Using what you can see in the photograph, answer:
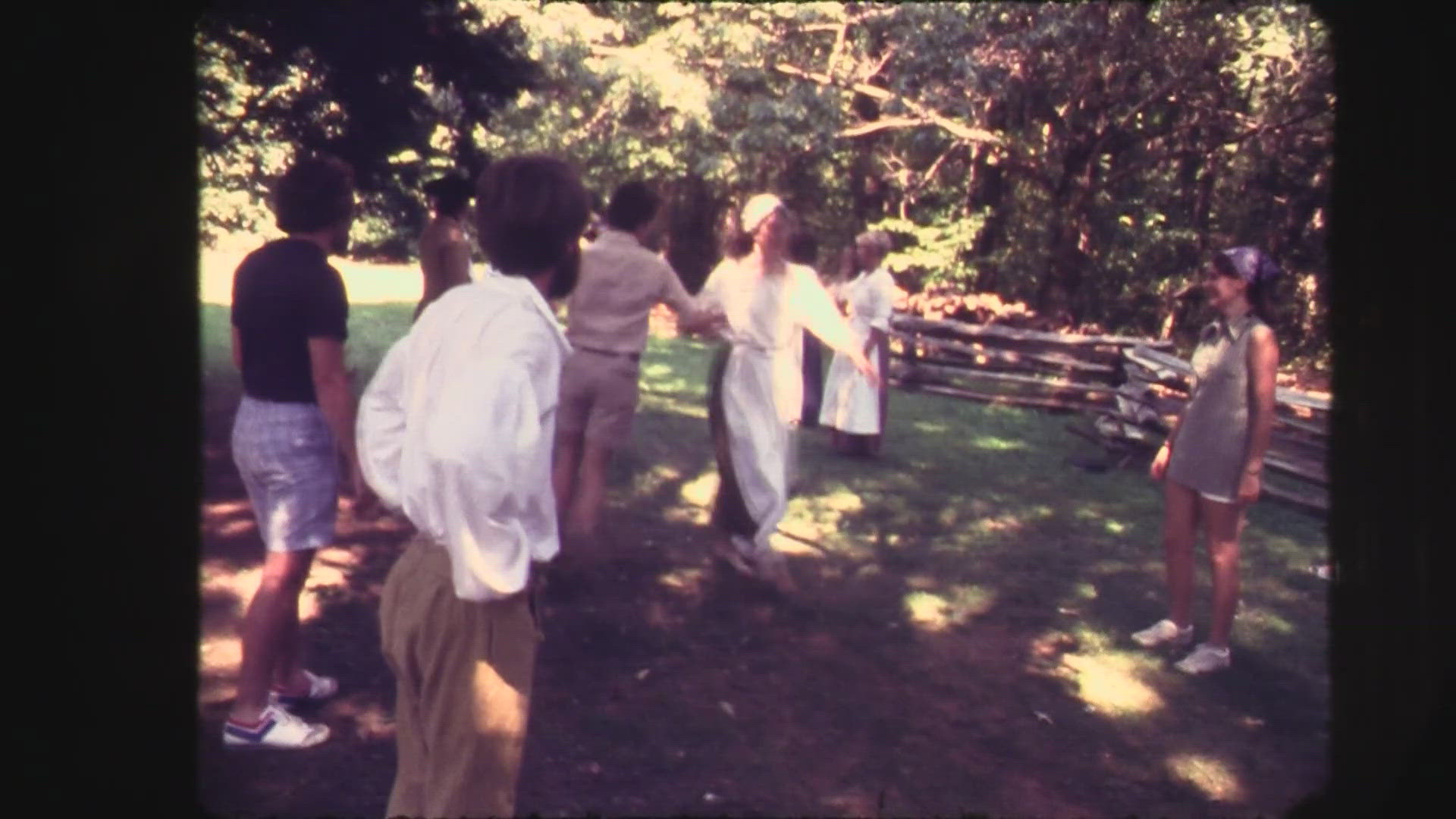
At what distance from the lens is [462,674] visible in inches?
121

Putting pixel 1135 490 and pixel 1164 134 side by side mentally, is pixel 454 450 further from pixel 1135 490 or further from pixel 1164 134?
pixel 1164 134

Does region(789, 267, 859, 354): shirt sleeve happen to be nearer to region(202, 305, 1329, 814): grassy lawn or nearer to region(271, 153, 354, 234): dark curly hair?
Result: region(202, 305, 1329, 814): grassy lawn

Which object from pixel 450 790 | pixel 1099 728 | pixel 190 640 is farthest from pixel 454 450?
pixel 1099 728

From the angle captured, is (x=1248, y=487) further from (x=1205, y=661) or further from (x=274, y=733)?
(x=274, y=733)

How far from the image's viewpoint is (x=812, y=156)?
22859 mm

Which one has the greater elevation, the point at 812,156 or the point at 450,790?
the point at 812,156

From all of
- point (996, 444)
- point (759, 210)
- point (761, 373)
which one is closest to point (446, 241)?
point (759, 210)

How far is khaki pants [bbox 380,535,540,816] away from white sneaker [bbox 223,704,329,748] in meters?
1.89

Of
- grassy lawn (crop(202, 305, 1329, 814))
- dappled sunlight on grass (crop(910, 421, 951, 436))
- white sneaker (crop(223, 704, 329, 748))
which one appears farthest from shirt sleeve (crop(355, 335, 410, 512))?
dappled sunlight on grass (crop(910, 421, 951, 436))

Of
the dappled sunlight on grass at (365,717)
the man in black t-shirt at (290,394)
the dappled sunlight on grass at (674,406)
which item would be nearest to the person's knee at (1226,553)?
the dappled sunlight on grass at (365,717)

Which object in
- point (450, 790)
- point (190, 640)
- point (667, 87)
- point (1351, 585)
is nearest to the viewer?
point (450, 790)

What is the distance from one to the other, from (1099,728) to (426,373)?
3745 millimetres

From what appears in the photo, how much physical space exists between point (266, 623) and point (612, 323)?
2817mm

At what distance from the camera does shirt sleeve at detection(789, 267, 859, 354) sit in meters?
7.30
